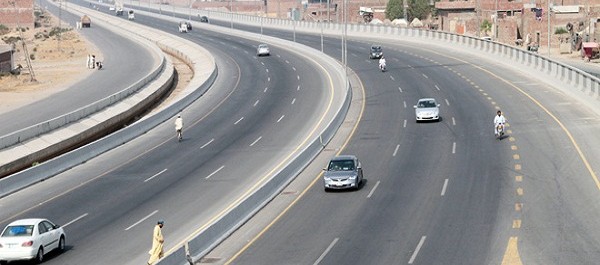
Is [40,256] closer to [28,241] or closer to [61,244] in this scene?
[28,241]

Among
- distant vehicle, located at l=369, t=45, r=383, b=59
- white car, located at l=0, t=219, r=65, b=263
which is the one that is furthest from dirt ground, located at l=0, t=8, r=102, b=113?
white car, located at l=0, t=219, r=65, b=263

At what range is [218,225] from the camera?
34906mm

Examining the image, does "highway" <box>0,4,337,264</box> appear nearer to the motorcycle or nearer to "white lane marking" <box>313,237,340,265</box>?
"white lane marking" <box>313,237,340,265</box>

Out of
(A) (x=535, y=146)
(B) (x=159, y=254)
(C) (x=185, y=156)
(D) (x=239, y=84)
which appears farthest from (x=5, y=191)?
(D) (x=239, y=84)

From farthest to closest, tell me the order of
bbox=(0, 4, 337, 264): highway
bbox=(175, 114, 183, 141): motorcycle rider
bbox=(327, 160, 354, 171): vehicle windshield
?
1. bbox=(175, 114, 183, 141): motorcycle rider
2. bbox=(327, 160, 354, 171): vehicle windshield
3. bbox=(0, 4, 337, 264): highway

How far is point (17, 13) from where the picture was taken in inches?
7584

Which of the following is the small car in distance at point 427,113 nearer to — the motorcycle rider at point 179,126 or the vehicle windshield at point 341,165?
the motorcycle rider at point 179,126

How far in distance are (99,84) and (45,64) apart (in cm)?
3405

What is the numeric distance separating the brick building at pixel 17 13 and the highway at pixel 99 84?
152ft

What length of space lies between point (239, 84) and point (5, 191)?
4353 cm

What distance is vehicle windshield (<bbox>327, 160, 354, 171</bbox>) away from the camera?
4388cm

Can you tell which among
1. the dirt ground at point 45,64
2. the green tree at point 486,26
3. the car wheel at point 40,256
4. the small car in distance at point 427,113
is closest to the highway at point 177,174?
the car wheel at point 40,256

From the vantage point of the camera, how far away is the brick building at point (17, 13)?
628 ft

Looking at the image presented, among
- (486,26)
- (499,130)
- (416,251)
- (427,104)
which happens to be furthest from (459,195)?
(486,26)
